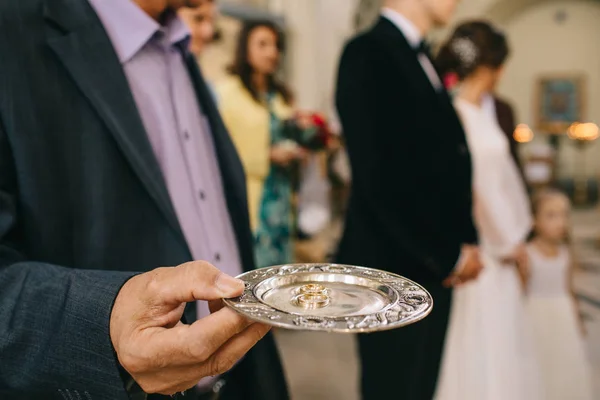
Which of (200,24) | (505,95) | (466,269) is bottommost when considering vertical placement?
(505,95)

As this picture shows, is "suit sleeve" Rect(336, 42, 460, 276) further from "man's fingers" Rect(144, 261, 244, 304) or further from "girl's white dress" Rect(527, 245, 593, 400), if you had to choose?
"girl's white dress" Rect(527, 245, 593, 400)

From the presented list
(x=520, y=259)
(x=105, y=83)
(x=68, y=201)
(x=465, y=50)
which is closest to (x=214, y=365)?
(x=68, y=201)

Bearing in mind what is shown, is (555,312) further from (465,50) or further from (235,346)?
(235,346)

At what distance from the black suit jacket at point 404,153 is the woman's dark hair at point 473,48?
2.89ft

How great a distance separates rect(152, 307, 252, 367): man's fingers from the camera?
623mm

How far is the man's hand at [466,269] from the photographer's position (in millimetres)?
2012

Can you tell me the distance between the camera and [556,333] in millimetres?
3062

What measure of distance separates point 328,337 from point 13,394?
12.0ft

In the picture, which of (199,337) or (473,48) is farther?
(473,48)

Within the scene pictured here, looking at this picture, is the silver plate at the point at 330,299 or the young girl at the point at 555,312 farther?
the young girl at the point at 555,312

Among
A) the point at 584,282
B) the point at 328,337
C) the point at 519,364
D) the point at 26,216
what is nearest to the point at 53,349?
the point at 26,216

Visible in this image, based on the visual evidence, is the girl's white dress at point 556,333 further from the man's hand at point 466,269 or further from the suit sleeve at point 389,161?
the suit sleeve at point 389,161

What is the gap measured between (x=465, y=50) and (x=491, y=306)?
1265 mm

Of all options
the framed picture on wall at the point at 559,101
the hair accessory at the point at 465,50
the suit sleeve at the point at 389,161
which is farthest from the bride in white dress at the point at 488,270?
the framed picture on wall at the point at 559,101
